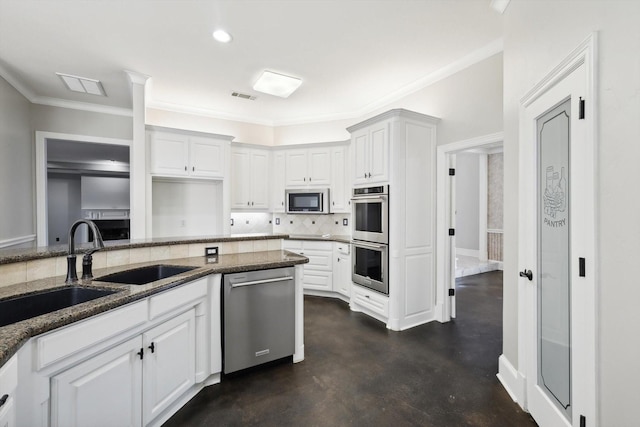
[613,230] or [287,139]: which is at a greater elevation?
[287,139]

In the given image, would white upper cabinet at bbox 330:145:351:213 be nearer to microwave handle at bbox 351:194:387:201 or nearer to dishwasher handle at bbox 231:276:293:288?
microwave handle at bbox 351:194:387:201

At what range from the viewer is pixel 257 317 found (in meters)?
2.33

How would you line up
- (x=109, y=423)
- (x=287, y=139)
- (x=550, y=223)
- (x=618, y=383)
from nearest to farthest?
(x=618, y=383) → (x=109, y=423) → (x=550, y=223) → (x=287, y=139)

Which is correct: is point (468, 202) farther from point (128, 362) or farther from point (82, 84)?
point (82, 84)

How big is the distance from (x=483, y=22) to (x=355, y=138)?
1.75m

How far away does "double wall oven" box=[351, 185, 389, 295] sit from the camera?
3396 mm

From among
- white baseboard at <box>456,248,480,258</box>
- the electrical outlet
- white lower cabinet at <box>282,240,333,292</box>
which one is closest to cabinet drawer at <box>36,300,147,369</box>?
the electrical outlet

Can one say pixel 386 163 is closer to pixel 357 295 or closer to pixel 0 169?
pixel 357 295

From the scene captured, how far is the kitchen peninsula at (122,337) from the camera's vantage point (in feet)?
3.62

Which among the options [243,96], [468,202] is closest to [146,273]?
[243,96]

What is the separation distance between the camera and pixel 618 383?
114cm

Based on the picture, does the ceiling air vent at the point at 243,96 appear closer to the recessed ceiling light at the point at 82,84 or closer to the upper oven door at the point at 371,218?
the recessed ceiling light at the point at 82,84

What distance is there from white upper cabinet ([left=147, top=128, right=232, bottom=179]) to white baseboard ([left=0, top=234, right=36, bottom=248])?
5.45 ft

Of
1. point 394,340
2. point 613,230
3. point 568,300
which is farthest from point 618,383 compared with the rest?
point 394,340
